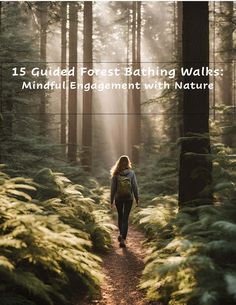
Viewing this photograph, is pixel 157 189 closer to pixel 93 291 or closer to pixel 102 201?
pixel 102 201

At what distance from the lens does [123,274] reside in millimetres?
7957

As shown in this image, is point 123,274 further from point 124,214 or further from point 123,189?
point 123,189

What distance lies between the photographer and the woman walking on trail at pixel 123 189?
10.1 meters

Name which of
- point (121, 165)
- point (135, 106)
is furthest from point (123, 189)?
point (135, 106)

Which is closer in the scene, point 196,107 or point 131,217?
point 196,107

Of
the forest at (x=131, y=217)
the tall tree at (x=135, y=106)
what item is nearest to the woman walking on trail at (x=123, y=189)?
the forest at (x=131, y=217)

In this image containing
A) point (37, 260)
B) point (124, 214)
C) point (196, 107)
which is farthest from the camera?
point (124, 214)

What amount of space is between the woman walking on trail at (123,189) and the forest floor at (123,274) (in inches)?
22.0

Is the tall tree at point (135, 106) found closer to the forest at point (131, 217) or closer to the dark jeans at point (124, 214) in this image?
the forest at point (131, 217)

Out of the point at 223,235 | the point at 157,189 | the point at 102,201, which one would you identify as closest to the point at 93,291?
the point at 223,235

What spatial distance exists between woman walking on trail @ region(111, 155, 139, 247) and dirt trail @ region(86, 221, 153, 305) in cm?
57

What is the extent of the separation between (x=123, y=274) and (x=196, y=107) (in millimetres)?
3681

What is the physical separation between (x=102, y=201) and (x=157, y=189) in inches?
103

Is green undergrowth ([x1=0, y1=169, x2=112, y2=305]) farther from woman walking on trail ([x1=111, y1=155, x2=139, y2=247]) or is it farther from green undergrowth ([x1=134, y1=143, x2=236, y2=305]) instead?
woman walking on trail ([x1=111, y1=155, x2=139, y2=247])
